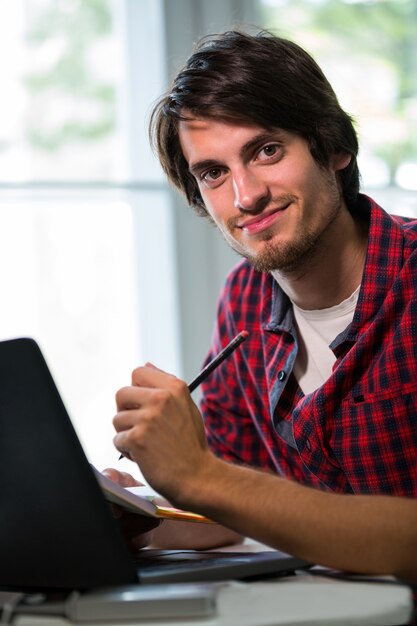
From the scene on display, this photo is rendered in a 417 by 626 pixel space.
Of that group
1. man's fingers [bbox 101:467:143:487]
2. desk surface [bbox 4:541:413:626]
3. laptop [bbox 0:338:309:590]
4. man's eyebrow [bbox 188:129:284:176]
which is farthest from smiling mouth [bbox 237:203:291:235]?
desk surface [bbox 4:541:413:626]

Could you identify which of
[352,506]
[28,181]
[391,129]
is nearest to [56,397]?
[352,506]

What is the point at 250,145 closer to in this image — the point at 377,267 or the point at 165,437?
the point at 377,267

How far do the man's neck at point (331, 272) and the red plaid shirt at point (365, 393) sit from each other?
6 centimetres

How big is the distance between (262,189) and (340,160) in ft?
0.93

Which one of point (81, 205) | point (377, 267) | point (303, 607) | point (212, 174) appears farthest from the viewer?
point (81, 205)

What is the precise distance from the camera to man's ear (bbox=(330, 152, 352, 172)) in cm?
160

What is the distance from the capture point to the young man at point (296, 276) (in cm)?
131

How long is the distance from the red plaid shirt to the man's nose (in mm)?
184

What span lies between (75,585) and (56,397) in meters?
0.19

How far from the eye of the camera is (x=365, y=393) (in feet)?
4.27

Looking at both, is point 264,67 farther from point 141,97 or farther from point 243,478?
point 141,97

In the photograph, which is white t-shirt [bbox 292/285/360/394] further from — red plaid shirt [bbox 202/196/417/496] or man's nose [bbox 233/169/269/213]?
man's nose [bbox 233/169/269/213]

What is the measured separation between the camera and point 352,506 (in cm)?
92

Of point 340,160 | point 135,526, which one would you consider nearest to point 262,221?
point 340,160
